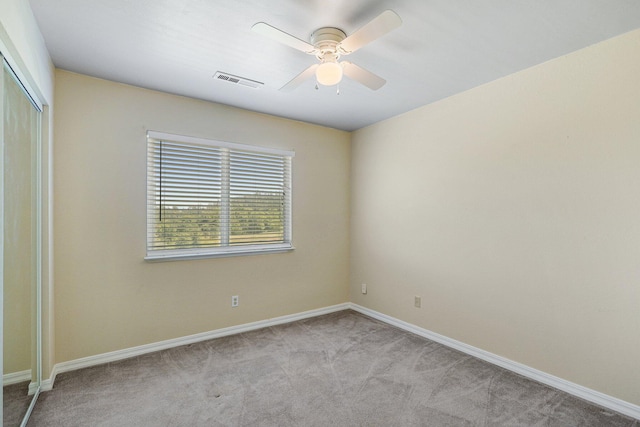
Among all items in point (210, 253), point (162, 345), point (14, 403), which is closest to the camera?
point (14, 403)

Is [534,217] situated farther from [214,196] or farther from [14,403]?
[14,403]

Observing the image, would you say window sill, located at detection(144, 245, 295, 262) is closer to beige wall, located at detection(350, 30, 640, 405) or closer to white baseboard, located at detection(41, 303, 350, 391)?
white baseboard, located at detection(41, 303, 350, 391)

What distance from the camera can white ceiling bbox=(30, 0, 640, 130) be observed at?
1745 millimetres

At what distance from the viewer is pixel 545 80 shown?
2383 mm

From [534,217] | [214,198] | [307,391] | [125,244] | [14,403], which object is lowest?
[307,391]

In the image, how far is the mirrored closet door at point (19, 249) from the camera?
1.63m

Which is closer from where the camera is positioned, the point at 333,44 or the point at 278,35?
the point at 278,35

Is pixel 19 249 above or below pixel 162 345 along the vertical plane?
above

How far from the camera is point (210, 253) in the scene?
10.6 feet

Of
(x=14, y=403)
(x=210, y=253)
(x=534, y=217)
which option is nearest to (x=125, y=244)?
(x=210, y=253)

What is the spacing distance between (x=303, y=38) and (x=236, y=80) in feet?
2.91

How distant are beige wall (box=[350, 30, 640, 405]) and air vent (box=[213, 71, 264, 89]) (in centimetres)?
171

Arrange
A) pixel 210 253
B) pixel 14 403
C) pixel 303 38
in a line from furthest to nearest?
pixel 210 253, pixel 303 38, pixel 14 403

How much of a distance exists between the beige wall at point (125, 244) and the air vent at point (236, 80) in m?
0.63
